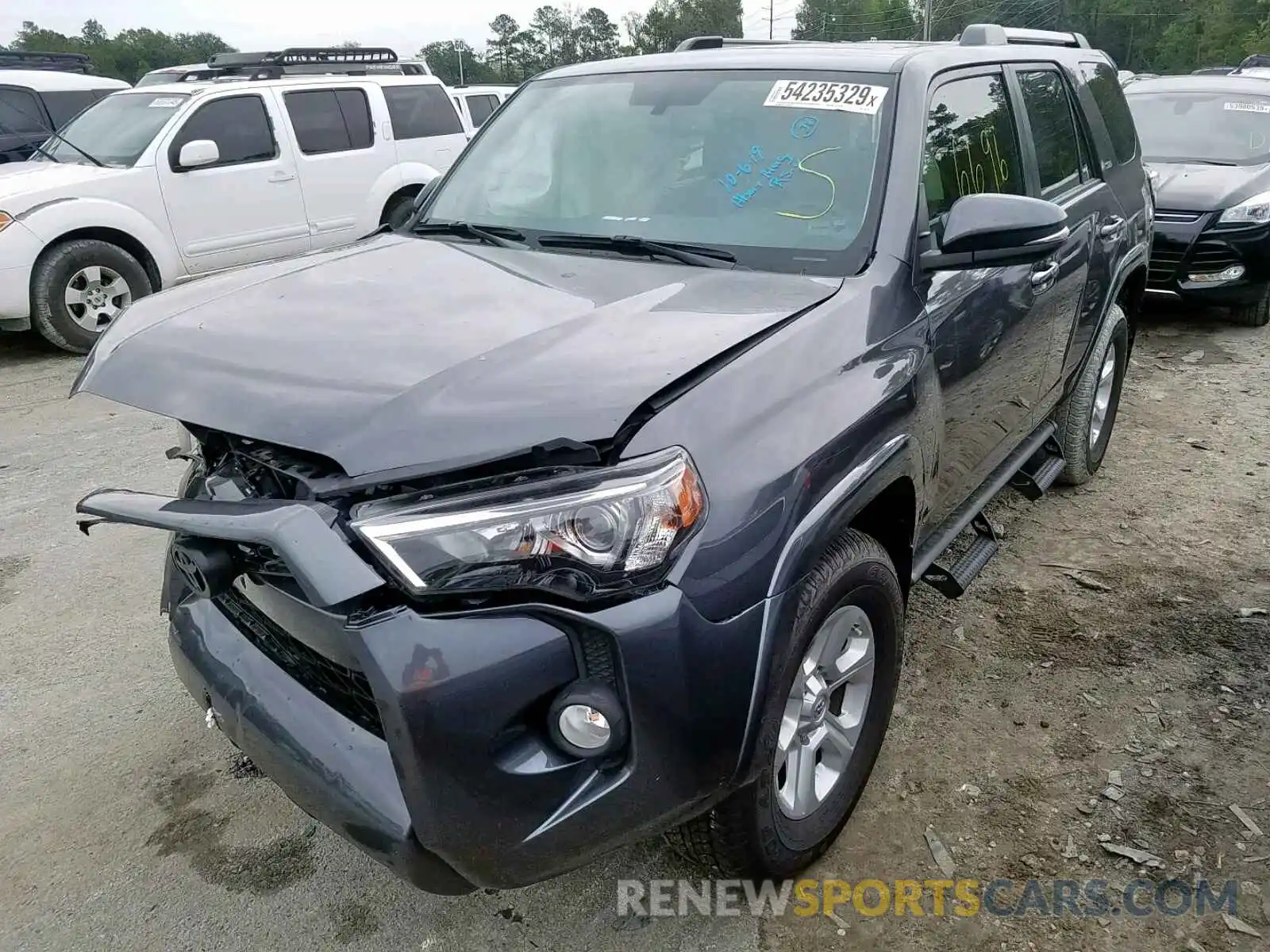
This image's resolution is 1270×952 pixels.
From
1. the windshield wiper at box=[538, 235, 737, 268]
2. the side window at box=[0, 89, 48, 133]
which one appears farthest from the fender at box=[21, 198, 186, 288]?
the windshield wiper at box=[538, 235, 737, 268]

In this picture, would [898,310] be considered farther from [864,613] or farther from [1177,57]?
[1177,57]

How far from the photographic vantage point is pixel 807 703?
218 cm

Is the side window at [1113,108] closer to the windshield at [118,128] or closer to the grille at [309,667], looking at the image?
the grille at [309,667]

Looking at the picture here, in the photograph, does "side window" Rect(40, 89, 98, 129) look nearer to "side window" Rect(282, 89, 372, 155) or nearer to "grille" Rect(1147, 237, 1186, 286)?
"side window" Rect(282, 89, 372, 155)

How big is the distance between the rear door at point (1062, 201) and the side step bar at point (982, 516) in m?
0.23

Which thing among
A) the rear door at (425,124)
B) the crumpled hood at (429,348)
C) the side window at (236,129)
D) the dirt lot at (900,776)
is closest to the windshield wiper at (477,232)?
the crumpled hood at (429,348)

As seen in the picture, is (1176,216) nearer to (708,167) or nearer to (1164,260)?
(1164,260)

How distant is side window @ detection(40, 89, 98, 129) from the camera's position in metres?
10.1

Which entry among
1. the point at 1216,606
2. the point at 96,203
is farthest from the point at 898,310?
the point at 96,203

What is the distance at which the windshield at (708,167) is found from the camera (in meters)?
2.60

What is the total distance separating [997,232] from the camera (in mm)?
2434

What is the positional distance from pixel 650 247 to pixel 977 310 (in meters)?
0.97

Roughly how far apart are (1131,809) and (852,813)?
0.74m

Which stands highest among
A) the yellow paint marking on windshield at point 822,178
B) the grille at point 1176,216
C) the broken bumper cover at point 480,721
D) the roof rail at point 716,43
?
the roof rail at point 716,43
